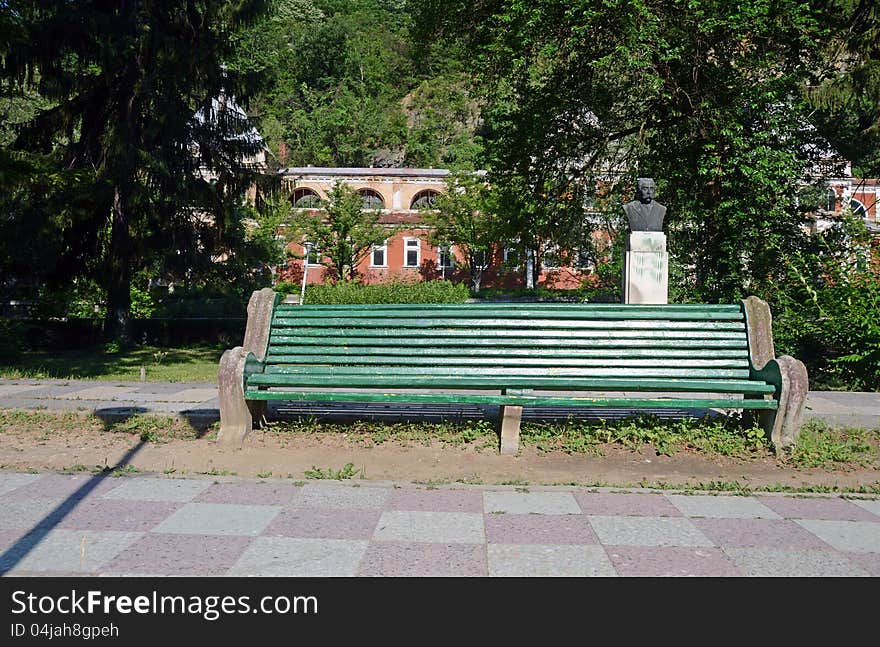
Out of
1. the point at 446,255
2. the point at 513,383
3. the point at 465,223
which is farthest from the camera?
the point at 446,255

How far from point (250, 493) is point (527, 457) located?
2.36 meters

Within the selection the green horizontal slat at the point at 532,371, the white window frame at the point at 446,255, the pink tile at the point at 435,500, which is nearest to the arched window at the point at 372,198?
the white window frame at the point at 446,255

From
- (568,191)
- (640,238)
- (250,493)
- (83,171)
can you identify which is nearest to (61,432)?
(250,493)

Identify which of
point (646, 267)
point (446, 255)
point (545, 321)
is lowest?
point (545, 321)

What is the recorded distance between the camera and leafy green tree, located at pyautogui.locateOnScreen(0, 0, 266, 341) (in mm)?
18250

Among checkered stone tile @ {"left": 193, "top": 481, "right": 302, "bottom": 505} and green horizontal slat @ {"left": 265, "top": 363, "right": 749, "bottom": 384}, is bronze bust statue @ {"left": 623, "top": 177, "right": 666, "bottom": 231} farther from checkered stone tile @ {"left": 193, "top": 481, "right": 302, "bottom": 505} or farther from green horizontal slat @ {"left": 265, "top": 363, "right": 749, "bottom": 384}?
checkered stone tile @ {"left": 193, "top": 481, "right": 302, "bottom": 505}

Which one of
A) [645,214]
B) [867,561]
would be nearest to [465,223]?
[645,214]

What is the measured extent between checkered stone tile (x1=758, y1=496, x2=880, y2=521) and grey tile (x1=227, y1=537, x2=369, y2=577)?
9.42 ft

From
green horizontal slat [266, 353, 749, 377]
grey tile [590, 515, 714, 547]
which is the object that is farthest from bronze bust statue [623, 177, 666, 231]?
grey tile [590, 515, 714, 547]

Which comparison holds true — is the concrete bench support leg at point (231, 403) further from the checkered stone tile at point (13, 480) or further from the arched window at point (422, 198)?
the arched window at point (422, 198)

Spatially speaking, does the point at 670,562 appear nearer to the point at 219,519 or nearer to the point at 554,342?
the point at 219,519

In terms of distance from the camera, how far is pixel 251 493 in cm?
545

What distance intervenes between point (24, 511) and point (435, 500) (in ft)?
8.85

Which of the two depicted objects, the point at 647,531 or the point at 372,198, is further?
the point at 372,198
